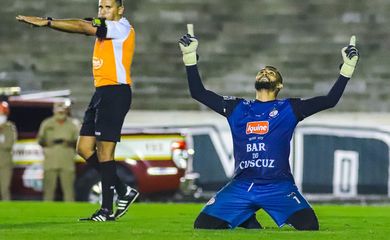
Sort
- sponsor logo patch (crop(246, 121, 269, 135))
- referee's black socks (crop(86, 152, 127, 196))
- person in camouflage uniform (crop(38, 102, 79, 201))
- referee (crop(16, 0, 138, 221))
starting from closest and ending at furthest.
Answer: sponsor logo patch (crop(246, 121, 269, 135)) → referee (crop(16, 0, 138, 221)) → referee's black socks (crop(86, 152, 127, 196)) → person in camouflage uniform (crop(38, 102, 79, 201))

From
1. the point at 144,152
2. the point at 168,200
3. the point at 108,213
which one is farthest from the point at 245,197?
the point at 168,200

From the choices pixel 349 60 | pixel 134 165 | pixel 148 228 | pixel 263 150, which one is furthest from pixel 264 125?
pixel 134 165

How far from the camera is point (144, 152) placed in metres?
21.5

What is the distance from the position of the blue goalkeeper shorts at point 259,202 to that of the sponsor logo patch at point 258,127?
41cm

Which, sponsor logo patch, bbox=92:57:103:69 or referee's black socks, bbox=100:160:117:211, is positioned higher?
sponsor logo patch, bbox=92:57:103:69

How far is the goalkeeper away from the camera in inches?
438

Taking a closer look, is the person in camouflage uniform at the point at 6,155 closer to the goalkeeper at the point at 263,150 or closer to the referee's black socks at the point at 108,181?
the referee's black socks at the point at 108,181

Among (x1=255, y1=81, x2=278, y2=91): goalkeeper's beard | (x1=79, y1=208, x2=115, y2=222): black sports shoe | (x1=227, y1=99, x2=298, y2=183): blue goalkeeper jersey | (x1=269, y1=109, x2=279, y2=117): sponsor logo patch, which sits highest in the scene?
(x1=255, y1=81, x2=278, y2=91): goalkeeper's beard

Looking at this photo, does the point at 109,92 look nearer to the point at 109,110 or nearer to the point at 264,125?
the point at 109,110

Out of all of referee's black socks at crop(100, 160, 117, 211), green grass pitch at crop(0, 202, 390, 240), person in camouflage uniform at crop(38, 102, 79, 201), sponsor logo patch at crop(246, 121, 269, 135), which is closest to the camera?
green grass pitch at crop(0, 202, 390, 240)

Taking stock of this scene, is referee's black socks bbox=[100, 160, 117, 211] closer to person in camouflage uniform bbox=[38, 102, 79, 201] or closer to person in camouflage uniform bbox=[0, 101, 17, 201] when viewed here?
person in camouflage uniform bbox=[38, 102, 79, 201]

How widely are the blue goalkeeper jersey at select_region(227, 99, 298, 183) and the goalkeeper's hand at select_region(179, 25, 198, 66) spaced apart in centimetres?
54

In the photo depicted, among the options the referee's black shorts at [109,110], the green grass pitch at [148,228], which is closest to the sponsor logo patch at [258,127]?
the green grass pitch at [148,228]

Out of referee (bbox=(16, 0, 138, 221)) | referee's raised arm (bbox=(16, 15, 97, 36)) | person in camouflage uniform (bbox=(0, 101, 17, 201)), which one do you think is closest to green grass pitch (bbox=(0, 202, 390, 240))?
referee (bbox=(16, 0, 138, 221))
